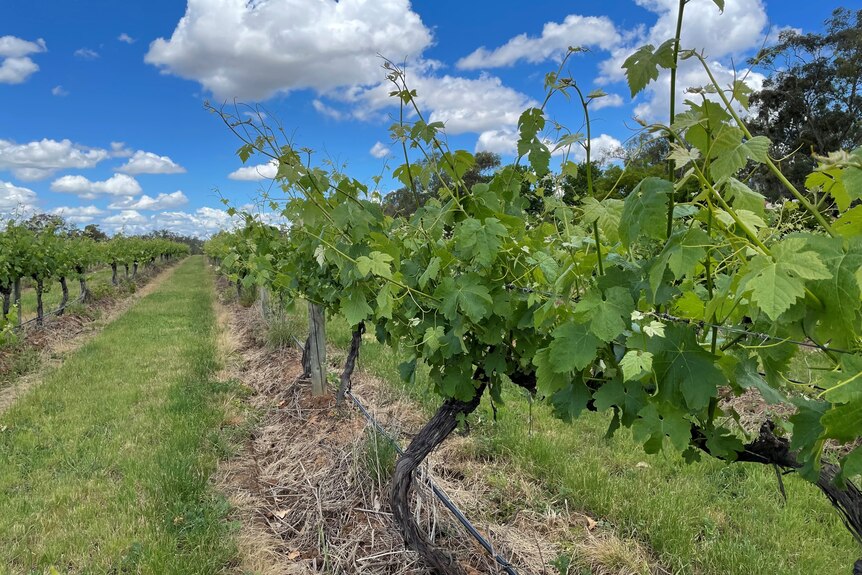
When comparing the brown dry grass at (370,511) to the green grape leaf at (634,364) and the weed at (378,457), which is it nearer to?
the weed at (378,457)

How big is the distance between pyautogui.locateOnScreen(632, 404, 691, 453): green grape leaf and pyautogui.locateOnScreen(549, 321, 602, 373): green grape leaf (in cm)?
21

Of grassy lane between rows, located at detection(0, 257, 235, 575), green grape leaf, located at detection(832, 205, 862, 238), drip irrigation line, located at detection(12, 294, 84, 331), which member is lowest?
grassy lane between rows, located at detection(0, 257, 235, 575)

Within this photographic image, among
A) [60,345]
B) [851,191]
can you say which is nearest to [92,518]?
[851,191]

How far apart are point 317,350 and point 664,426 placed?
16.0 ft

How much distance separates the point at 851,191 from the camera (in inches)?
35.4

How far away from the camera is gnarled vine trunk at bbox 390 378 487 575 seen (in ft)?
8.61

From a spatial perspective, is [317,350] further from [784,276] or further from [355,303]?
[784,276]

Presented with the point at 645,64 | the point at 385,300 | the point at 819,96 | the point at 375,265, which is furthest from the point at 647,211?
the point at 819,96

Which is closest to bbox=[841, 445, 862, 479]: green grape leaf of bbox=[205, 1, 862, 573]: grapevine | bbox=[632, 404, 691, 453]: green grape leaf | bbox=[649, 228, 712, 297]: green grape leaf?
bbox=[205, 1, 862, 573]: grapevine

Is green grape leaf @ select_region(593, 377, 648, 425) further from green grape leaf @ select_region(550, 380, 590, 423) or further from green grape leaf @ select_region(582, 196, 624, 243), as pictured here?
green grape leaf @ select_region(582, 196, 624, 243)

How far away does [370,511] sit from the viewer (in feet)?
11.4

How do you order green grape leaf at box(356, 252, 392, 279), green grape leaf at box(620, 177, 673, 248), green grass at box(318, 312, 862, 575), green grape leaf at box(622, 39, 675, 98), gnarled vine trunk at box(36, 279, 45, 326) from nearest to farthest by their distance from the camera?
green grape leaf at box(622, 39, 675, 98) < green grape leaf at box(620, 177, 673, 248) < green grape leaf at box(356, 252, 392, 279) < green grass at box(318, 312, 862, 575) < gnarled vine trunk at box(36, 279, 45, 326)

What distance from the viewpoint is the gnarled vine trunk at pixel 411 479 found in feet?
8.61

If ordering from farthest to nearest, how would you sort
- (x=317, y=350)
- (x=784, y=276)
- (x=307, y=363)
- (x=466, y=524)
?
(x=307, y=363) < (x=317, y=350) < (x=466, y=524) < (x=784, y=276)
